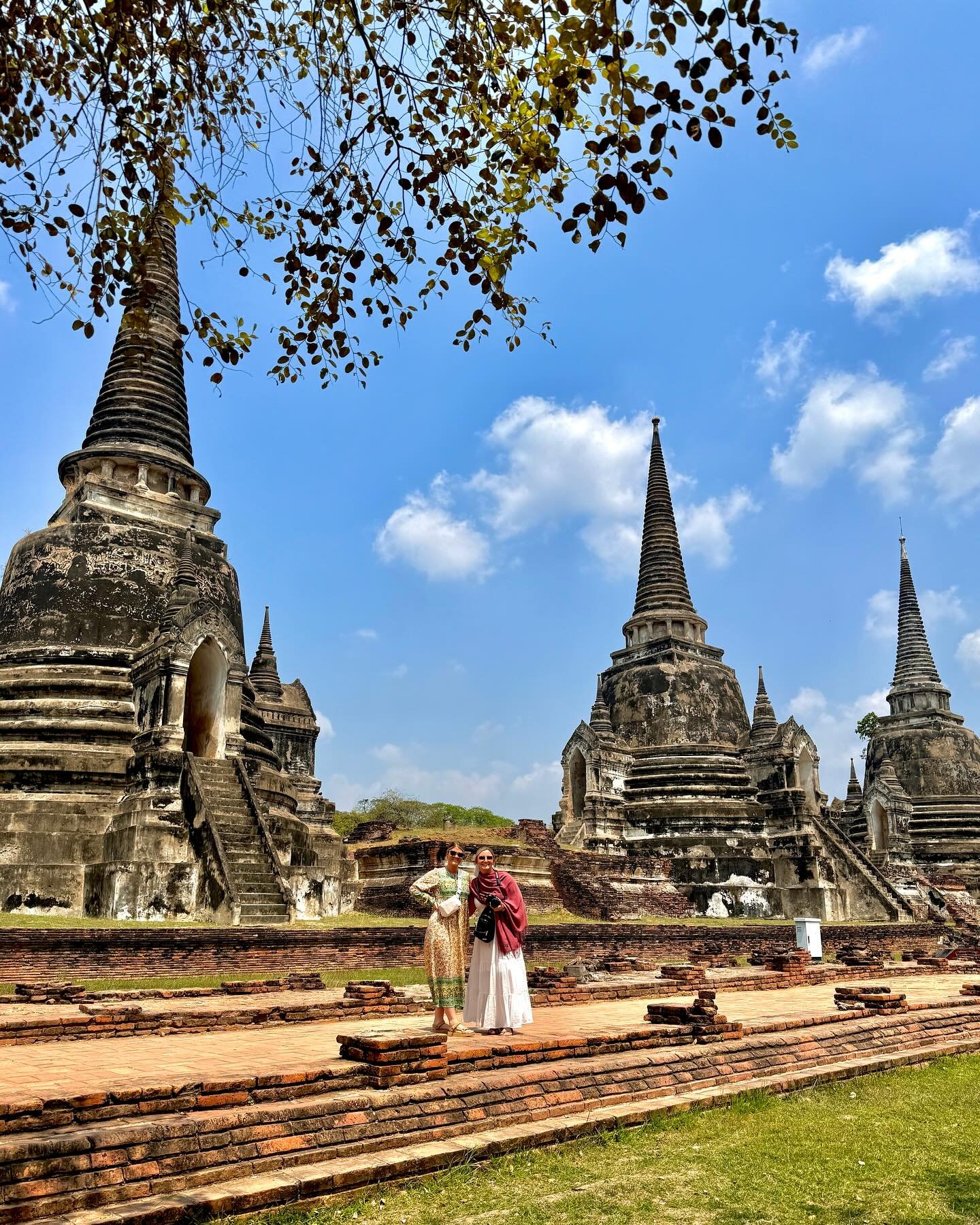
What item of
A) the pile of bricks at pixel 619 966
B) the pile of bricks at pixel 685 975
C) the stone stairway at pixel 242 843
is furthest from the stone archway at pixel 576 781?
the pile of bricks at pixel 685 975

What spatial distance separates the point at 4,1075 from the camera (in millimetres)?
6453

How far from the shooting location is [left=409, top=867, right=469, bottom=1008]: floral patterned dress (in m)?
7.88

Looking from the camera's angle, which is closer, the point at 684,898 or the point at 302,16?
the point at 302,16

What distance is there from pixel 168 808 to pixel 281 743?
17024mm

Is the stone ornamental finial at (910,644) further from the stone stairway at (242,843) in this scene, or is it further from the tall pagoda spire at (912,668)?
the stone stairway at (242,843)

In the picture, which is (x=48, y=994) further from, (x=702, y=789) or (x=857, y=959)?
(x=702, y=789)

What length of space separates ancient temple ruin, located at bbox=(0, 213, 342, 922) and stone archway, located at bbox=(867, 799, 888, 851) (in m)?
22.1

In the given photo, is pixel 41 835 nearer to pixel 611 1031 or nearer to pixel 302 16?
pixel 611 1031

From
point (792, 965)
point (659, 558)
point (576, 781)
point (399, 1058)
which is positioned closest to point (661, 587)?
point (659, 558)

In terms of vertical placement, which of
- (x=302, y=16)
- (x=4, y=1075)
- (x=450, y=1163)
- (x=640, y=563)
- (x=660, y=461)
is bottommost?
(x=450, y=1163)

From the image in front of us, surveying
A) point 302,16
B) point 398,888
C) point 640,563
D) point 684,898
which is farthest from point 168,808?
point 640,563

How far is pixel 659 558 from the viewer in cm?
3725

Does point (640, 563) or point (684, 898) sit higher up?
point (640, 563)

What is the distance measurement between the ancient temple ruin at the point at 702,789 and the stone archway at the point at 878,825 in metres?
2.03
